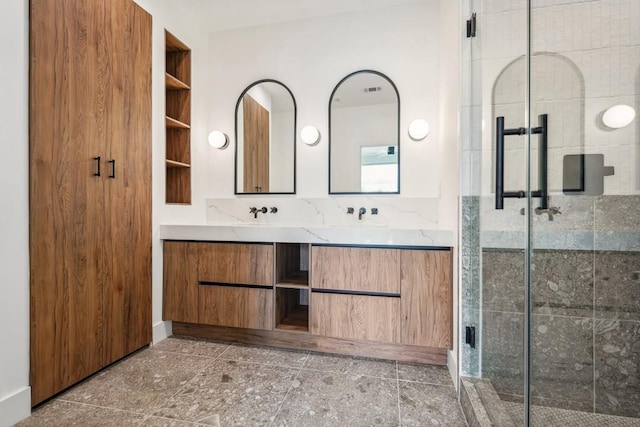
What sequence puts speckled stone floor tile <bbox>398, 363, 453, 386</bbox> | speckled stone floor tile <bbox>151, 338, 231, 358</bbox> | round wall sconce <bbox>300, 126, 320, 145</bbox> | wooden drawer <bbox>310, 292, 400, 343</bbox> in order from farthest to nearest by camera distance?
round wall sconce <bbox>300, 126, 320, 145</bbox> → speckled stone floor tile <bbox>151, 338, 231, 358</bbox> → wooden drawer <bbox>310, 292, 400, 343</bbox> → speckled stone floor tile <bbox>398, 363, 453, 386</bbox>

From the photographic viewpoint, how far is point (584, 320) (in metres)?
1.34

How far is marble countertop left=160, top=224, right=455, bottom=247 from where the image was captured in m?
1.72

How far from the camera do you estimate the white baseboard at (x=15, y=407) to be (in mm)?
1213

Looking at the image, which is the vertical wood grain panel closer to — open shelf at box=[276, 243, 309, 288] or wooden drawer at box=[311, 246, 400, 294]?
open shelf at box=[276, 243, 309, 288]

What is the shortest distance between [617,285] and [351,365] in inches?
53.9

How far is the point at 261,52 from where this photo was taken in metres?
2.54

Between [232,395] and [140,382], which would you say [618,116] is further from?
[140,382]

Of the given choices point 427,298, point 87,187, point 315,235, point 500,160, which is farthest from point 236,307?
point 500,160

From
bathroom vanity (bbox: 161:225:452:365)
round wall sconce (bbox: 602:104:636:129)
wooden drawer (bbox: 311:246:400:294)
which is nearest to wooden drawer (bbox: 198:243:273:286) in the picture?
bathroom vanity (bbox: 161:225:452:365)

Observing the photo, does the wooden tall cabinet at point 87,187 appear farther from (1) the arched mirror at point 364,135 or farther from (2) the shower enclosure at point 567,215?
(2) the shower enclosure at point 567,215

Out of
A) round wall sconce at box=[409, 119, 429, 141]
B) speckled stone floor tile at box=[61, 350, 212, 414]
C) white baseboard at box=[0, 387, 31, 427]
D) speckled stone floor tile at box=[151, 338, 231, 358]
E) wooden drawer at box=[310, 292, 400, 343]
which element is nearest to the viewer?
white baseboard at box=[0, 387, 31, 427]

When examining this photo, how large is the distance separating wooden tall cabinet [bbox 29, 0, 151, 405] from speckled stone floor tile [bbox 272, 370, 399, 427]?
1.12 m

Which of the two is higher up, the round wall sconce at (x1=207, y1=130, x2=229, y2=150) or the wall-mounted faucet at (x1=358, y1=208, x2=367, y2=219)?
the round wall sconce at (x1=207, y1=130, x2=229, y2=150)

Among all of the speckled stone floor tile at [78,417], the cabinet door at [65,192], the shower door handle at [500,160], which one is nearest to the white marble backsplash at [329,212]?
the shower door handle at [500,160]
